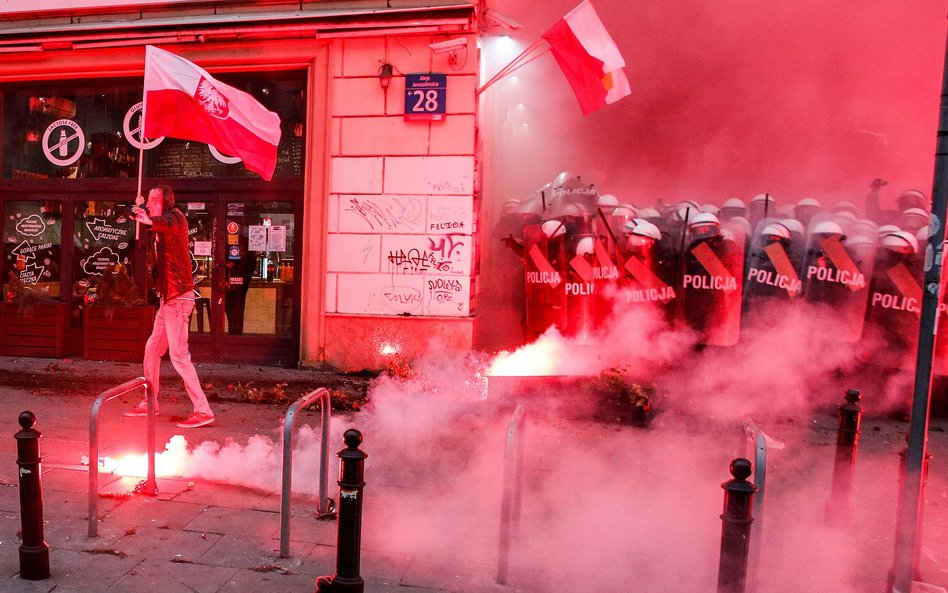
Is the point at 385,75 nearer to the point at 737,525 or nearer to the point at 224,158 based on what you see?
the point at 224,158

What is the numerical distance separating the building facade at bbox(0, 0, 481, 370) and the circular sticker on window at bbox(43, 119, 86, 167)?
2cm

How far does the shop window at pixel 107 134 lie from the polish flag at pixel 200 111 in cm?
260

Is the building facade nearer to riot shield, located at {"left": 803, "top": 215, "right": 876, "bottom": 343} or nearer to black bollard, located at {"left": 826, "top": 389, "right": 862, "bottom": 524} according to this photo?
riot shield, located at {"left": 803, "top": 215, "right": 876, "bottom": 343}

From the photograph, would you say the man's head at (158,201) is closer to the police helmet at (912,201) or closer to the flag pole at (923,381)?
the flag pole at (923,381)

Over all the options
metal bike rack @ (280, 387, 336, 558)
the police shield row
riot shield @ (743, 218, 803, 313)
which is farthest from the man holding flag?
riot shield @ (743, 218, 803, 313)

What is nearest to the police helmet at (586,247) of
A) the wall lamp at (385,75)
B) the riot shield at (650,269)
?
the riot shield at (650,269)

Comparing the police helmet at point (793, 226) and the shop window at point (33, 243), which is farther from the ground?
the police helmet at point (793, 226)

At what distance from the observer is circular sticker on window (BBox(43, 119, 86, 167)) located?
10.3m

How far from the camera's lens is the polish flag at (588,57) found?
7859 millimetres

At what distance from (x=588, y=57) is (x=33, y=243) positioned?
27.5 feet

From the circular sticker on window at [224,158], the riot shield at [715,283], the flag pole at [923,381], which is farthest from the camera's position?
the circular sticker on window at [224,158]

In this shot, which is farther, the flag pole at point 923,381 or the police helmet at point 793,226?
the police helmet at point 793,226

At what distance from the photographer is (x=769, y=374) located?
800cm

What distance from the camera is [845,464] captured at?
188 inches
